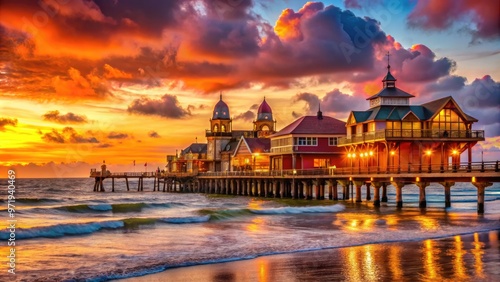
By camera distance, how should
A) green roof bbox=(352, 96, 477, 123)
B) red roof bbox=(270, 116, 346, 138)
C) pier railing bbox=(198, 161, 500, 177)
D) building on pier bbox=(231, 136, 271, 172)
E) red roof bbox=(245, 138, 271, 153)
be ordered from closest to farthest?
pier railing bbox=(198, 161, 500, 177) → green roof bbox=(352, 96, 477, 123) → red roof bbox=(270, 116, 346, 138) → building on pier bbox=(231, 136, 271, 172) → red roof bbox=(245, 138, 271, 153)

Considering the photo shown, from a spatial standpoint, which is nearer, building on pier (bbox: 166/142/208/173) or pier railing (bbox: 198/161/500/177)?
pier railing (bbox: 198/161/500/177)

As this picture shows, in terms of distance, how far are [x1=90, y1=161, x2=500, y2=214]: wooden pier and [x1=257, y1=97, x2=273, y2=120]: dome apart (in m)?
15.6

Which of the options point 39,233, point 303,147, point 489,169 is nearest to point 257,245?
point 39,233

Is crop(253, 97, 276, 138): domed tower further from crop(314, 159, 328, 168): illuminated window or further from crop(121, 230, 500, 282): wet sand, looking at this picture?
crop(121, 230, 500, 282): wet sand

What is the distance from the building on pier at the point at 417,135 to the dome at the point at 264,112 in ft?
151

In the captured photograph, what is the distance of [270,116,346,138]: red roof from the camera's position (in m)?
68.6

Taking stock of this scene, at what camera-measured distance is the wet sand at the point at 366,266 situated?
18.8 metres

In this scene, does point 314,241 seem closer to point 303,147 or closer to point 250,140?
point 303,147

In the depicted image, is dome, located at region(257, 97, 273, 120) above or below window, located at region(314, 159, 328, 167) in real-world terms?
above

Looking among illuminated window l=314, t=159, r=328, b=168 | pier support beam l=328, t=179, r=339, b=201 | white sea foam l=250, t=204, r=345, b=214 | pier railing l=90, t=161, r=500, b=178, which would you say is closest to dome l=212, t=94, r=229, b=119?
pier railing l=90, t=161, r=500, b=178

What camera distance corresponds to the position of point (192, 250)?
81.7ft

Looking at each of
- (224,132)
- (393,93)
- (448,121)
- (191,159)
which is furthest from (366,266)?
(191,159)

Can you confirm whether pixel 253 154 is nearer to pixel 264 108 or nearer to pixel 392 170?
pixel 264 108

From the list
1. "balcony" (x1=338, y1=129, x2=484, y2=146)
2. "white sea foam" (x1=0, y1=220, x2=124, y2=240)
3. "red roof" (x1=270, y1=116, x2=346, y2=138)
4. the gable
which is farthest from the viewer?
"red roof" (x1=270, y1=116, x2=346, y2=138)
